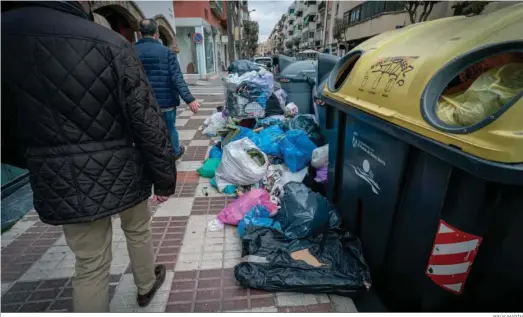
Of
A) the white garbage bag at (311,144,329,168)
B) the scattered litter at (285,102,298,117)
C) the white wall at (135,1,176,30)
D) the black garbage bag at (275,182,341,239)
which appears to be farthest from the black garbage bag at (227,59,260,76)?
the white wall at (135,1,176,30)

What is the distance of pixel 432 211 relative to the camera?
130 centimetres

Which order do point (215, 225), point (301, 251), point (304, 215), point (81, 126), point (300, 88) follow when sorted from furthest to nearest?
point (300, 88) < point (215, 225) < point (304, 215) < point (301, 251) < point (81, 126)

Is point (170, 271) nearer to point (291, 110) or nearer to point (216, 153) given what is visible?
point (216, 153)

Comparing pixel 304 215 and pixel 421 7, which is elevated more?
pixel 421 7

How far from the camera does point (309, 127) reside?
395 cm

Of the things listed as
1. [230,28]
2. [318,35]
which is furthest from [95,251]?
[318,35]

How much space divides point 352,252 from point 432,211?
0.81 metres

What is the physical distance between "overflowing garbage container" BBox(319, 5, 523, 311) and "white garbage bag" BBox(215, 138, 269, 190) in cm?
147

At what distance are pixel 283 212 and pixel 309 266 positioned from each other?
0.56 metres

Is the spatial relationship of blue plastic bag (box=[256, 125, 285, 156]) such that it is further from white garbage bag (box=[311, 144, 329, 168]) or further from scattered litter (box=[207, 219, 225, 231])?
scattered litter (box=[207, 219, 225, 231])

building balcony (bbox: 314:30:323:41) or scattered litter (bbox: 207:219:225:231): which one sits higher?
building balcony (bbox: 314:30:323:41)

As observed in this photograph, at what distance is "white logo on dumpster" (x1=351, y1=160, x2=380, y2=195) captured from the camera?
1.76 meters

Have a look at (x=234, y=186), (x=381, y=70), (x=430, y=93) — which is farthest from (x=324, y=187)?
(x=430, y=93)

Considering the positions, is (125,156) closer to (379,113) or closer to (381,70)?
(379,113)
